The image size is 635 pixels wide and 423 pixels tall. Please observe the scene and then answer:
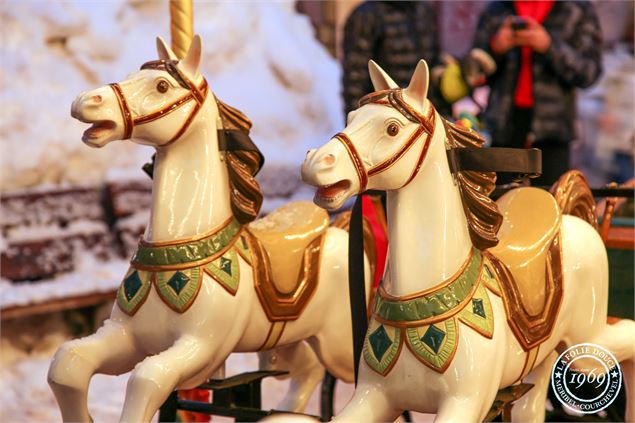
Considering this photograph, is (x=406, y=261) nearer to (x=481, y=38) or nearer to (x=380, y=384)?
(x=380, y=384)

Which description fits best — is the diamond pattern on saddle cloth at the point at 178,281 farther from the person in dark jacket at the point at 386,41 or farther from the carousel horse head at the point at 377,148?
the person in dark jacket at the point at 386,41

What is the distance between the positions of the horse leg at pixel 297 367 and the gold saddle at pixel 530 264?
2.42 feet

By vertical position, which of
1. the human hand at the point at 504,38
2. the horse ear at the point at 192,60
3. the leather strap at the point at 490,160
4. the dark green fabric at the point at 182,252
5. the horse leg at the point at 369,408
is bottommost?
the horse leg at the point at 369,408

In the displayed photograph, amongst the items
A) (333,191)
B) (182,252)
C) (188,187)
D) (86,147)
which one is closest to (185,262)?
(182,252)

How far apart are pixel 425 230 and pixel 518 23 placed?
158 cm

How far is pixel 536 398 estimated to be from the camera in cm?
214

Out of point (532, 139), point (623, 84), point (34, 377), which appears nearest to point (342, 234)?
point (532, 139)

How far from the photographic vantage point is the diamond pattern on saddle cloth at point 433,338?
5.57 ft

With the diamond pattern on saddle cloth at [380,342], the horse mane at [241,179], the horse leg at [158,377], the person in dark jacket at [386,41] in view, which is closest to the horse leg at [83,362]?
the horse leg at [158,377]

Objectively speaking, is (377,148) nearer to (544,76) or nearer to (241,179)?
(241,179)

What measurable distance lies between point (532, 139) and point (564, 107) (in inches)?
6.2

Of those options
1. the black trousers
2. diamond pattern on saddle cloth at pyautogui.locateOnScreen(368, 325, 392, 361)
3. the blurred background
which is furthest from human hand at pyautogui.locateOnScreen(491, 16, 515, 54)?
diamond pattern on saddle cloth at pyautogui.locateOnScreen(368, 325, 392, 361)

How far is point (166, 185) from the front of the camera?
2.11 metres

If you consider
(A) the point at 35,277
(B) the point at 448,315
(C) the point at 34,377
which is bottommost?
(C) the point at 34,377
